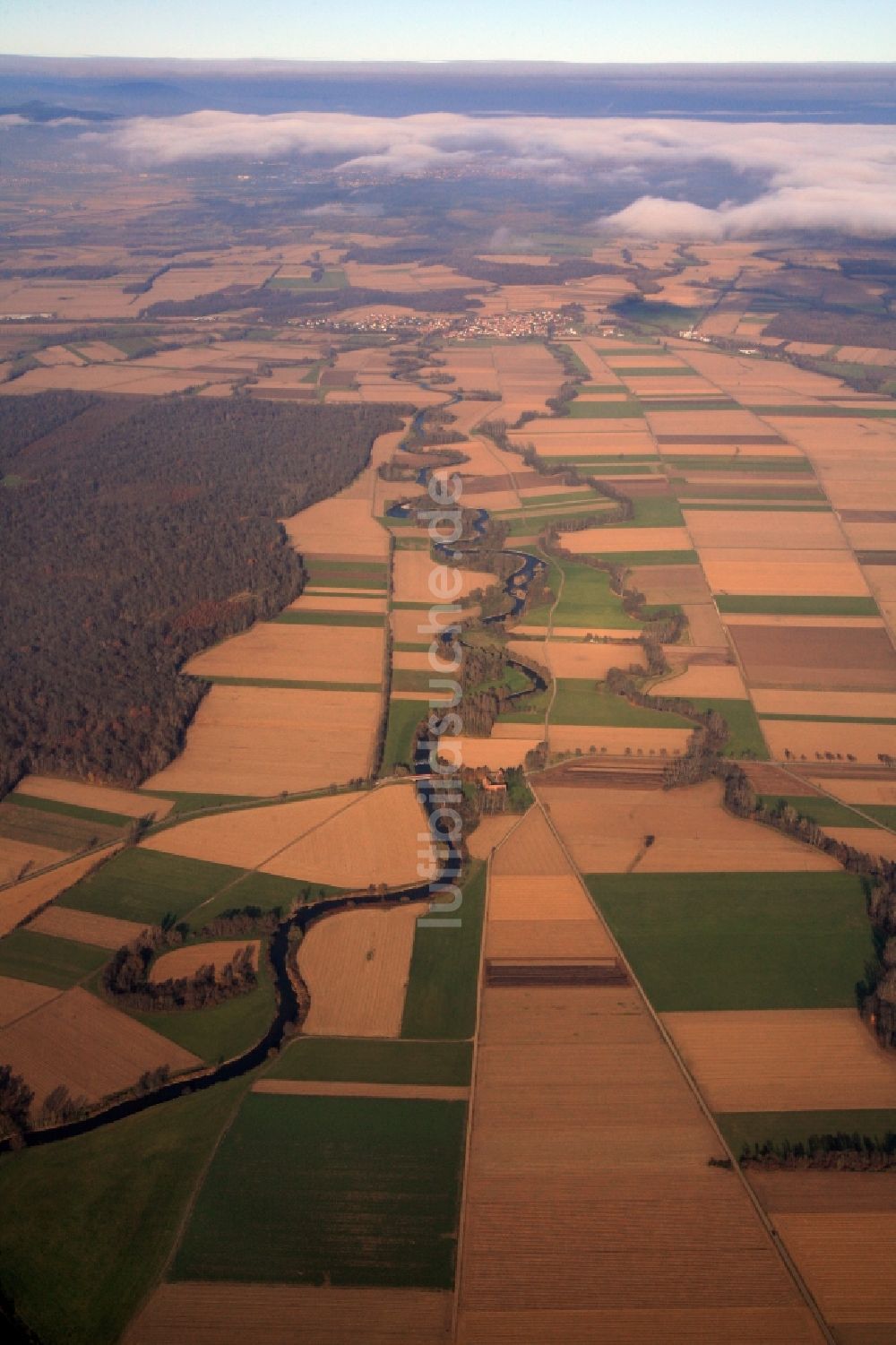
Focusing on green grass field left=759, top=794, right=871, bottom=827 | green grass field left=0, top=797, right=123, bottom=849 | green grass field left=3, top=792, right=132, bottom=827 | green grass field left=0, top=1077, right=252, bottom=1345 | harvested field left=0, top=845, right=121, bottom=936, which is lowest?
green grass field left=0, top=1077, right=252, bottom=1345

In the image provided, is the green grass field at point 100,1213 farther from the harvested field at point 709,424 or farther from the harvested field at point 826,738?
the harvested field at point 709,424

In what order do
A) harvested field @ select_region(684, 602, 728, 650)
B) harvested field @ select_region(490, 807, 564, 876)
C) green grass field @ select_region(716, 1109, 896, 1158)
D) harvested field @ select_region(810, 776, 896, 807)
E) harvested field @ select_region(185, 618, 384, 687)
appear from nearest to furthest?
green grass field @ select_region(716, 1109, 896, 1158) < harvested field @ select_region(490, 807, 564, 876) < harvested field @ select_region(810, 776, 896, 807) < harvested field @ select_region(185, 618, 384, 687) < harvested field @ select_region(684, 602, 728, 650)

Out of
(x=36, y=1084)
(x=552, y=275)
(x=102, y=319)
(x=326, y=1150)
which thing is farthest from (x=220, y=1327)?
(x=552, y=275)

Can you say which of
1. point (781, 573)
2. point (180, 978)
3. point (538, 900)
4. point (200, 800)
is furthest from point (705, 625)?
point (180, 978)

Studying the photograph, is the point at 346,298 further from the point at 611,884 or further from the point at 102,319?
the point at 611,884

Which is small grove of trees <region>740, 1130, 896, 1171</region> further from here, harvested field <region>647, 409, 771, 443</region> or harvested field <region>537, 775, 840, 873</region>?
harvested field <region>647, 409, 771, 443</region>

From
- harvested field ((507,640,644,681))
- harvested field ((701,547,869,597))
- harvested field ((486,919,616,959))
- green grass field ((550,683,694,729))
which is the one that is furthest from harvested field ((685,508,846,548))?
harvested field ((486,919,616,959))

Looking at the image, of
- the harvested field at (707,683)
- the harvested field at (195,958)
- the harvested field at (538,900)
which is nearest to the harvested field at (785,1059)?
the harvested field at (538,900)
